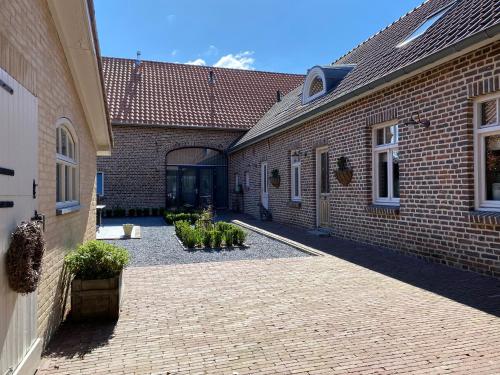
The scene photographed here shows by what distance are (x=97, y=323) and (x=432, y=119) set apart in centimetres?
645

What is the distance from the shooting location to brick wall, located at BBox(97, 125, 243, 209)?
A: 67.4 feet

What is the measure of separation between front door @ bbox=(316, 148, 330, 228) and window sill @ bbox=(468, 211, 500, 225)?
18.1ft

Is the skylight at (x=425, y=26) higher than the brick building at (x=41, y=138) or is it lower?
higher

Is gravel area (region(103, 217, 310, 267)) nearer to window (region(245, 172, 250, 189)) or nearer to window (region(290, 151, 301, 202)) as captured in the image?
window (region(290, 151, 301, 202))

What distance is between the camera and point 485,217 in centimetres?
636

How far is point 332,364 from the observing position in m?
3.52

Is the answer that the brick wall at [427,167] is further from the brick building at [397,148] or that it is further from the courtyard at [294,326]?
Answer: the courtyard at [294,326]

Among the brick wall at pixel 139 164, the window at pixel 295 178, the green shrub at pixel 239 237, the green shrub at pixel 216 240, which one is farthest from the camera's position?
the brick wall at pixel 139 164

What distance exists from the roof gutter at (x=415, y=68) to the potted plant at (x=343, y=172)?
140 centimetres

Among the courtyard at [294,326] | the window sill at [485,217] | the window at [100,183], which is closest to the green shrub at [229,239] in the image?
the courtyard at [294,326]

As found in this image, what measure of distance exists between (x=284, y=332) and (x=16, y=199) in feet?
9.12

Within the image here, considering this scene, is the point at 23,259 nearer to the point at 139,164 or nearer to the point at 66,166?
the point at 66,166

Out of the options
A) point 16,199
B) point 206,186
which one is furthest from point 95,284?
point 206,186

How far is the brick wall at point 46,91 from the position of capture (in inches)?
125
